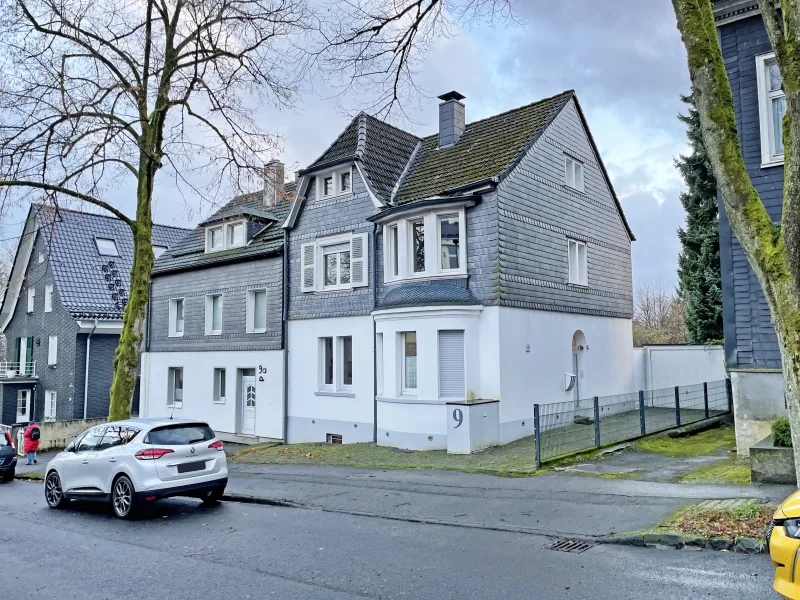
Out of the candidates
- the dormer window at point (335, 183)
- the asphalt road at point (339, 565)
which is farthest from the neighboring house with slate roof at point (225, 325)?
the asphalt road at point (339, 565)

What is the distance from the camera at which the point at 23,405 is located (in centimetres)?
3400

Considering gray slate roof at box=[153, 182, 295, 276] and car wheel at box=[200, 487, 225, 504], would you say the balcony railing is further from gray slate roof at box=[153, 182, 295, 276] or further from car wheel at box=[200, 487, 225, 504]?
car wheel at box=[200, 487, 225, 504]

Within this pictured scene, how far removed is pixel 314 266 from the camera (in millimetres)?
21609

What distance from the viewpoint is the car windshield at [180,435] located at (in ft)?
35.9

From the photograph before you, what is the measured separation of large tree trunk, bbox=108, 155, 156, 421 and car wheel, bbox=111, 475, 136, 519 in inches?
278

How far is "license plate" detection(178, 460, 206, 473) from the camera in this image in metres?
10.9

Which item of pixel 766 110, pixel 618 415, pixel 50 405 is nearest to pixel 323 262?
pixel 618 415

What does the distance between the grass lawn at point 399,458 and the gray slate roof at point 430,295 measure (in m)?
3.89

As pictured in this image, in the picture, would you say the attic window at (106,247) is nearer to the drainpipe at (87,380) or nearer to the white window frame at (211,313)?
the drainpipe at (87,380)

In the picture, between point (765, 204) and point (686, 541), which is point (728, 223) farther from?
point (686, 541)

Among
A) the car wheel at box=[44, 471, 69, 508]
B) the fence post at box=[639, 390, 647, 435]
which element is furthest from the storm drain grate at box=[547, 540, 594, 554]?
the car wheel at box=[44, 471, 69, 508]

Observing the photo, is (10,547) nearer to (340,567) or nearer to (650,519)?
(340,567)

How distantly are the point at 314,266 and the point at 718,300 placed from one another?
14.6 metres

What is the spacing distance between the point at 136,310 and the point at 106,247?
19.4 metres
